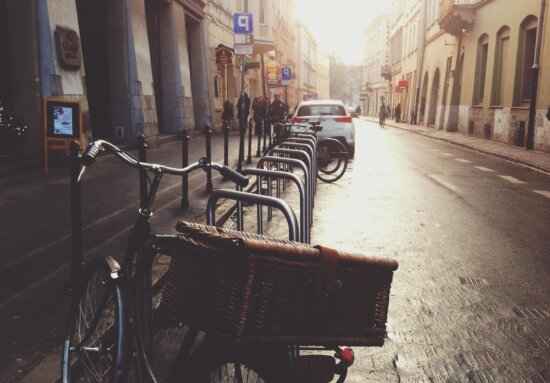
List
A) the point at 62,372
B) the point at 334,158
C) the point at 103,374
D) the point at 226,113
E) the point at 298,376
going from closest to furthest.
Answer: the point at 298,376 → the point at 103,374 → the point at 62,372 → the point at 334,158 → the point at 226,113

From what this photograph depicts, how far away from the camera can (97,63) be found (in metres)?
13.9

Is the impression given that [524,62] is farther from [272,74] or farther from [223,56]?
[272,74]

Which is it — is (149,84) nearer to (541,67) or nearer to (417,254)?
(417,254)

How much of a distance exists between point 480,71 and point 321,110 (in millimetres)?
14692

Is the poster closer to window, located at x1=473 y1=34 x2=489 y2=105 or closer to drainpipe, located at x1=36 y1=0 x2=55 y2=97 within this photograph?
drainpipe, located at x1=36 y1=0 x2=55 y2=97

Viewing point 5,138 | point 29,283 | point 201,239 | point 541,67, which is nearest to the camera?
point 201,239

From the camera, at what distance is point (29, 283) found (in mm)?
4344

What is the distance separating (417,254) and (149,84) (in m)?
10.8

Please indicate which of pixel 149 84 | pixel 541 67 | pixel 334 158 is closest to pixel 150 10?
pixel 149 84

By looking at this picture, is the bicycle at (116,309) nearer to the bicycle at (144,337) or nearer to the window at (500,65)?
the bicycle at (144,337)

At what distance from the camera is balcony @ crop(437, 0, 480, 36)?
1080 inches

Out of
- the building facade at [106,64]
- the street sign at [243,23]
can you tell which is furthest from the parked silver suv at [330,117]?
the building facade at [106,64]

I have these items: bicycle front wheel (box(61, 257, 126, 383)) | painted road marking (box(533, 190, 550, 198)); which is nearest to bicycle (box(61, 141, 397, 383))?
bicycle front wheel (box(61, 257, 126, 383))

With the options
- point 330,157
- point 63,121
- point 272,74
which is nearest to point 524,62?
point 330,157
